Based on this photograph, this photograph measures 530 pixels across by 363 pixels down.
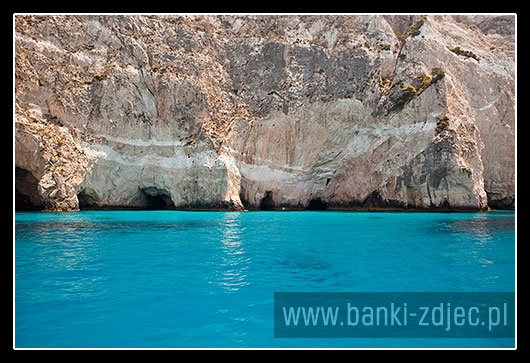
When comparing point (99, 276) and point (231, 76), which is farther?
point (231, 76)

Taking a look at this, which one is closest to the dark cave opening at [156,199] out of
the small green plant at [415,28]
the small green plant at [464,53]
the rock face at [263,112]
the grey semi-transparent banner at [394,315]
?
the rock face at [263,112]

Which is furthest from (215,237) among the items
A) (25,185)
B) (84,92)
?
(84,92)

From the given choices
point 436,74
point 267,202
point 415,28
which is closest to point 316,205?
point 267,202

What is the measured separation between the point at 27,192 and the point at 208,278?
33.7 metres

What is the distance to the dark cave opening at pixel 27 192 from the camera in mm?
34312

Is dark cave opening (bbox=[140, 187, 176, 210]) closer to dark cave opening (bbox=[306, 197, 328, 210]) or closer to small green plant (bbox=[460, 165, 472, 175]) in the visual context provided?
dark cave opening (bbox=[306, 197, 328, 210])

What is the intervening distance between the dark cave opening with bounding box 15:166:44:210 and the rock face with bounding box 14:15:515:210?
0.14m

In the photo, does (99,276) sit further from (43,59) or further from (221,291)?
(43,59)

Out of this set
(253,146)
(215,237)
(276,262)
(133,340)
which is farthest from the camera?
(253,146)

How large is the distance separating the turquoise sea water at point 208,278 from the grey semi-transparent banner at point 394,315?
25 cm

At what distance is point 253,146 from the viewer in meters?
44.8

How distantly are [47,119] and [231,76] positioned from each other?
71.1 feet

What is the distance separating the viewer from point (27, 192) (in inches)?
1385

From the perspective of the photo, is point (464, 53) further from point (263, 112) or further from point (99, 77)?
point (99, 77)
